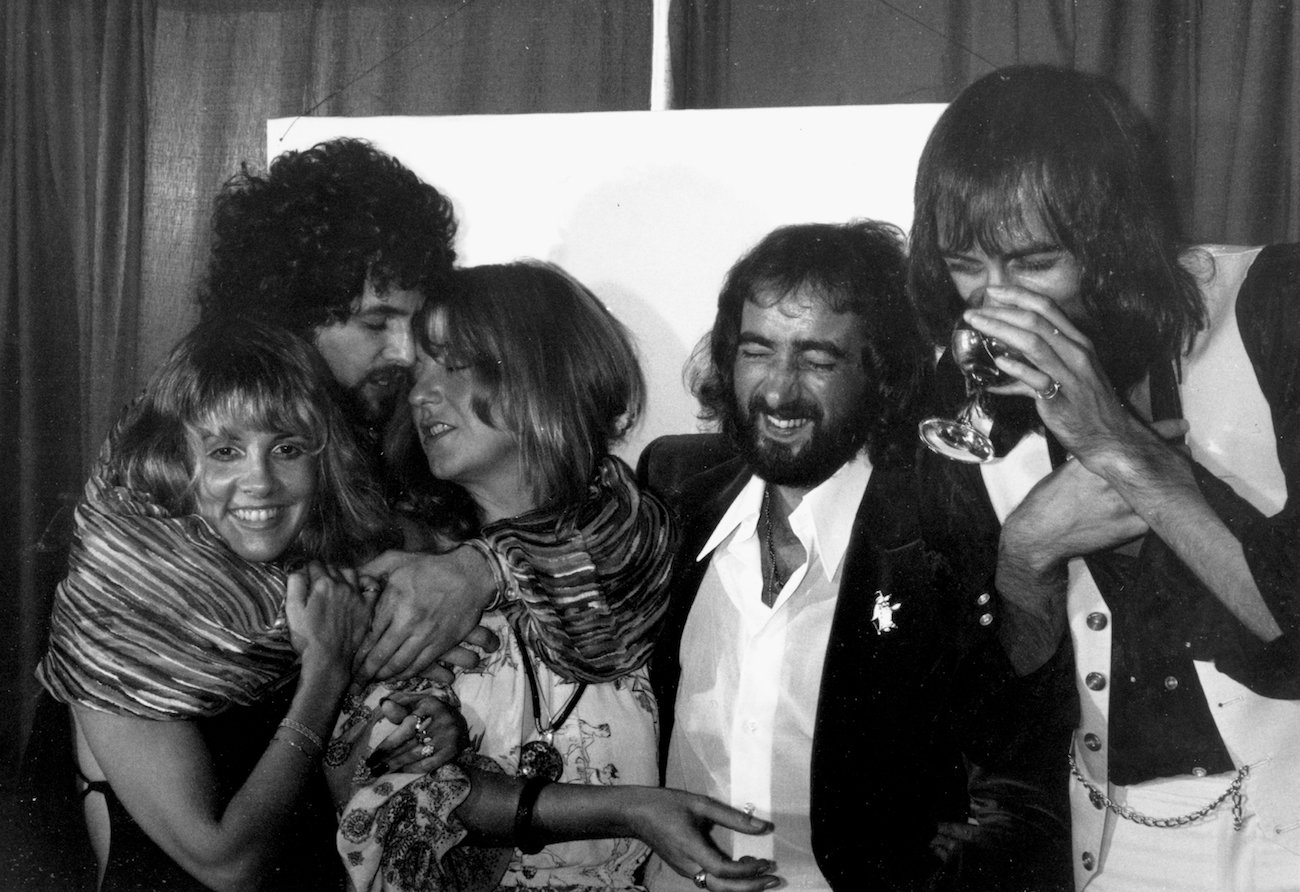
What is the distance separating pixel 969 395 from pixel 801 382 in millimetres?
179

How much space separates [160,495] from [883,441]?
0.80 m

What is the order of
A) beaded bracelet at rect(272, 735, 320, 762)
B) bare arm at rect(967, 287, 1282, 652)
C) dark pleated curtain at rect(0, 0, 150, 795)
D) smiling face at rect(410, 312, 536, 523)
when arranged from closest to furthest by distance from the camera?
1. bare arm at rect(967, 287, 1282, 652)
2. beaded bracelet at rect(272, 735, 320, 762)
3. smiling face at rect(410, 312, 536, 523)
4. dark pleated curtain at rect(0, 0, 150, 795)

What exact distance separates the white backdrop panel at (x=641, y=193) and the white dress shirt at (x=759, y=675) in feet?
0.58

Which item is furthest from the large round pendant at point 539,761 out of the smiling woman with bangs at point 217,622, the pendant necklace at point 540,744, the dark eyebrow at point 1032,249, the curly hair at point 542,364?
the dark eyebrow at point 1032,249

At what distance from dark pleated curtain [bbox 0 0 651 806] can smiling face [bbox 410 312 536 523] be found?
1.10ft

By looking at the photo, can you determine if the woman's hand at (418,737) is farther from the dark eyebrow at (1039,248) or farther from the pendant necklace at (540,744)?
the dark eyebrow at (1039,248)

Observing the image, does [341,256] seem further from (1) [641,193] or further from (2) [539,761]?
(2) [539,761]

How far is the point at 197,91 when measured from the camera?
135 cm

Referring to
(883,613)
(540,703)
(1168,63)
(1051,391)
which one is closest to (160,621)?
(540,703)

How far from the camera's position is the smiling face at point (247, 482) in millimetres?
1141

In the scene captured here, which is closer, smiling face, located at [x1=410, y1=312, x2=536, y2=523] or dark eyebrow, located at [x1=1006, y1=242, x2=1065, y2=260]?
dark eyebrow, located at [x1=1006, y1=242, x2=1065, y2=260]

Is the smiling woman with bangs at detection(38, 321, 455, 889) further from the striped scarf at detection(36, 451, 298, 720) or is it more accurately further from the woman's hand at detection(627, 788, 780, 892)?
the woman's hand at detection(627, 788, 780, 892)

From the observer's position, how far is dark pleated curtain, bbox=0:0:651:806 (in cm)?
131

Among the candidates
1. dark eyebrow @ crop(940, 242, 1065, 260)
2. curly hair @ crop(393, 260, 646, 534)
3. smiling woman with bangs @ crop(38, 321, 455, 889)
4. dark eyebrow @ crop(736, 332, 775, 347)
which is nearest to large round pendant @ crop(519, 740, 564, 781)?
smiling woman with bangs @ crop(38, 321, 455, 889)
